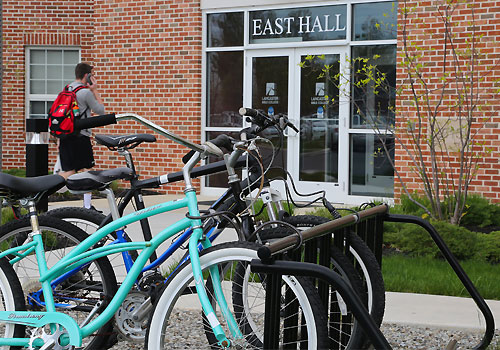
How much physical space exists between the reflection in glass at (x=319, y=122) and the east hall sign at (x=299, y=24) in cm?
36

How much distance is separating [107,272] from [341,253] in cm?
118

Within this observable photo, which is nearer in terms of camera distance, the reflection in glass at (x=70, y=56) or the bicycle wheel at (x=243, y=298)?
the bicycle wheel at (x=243, y=298)

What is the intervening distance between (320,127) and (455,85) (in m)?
2.32

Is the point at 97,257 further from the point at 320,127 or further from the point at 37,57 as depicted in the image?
the point at 37,57

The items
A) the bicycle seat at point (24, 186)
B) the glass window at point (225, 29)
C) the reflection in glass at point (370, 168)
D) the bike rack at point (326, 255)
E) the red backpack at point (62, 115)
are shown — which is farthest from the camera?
the glass window at point (225, 29)

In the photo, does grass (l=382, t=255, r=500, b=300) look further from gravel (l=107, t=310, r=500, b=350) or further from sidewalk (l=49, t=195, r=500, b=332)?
gravel (l=107, t=310, r=500, b=350)

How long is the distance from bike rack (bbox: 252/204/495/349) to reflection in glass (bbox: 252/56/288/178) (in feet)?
25.7

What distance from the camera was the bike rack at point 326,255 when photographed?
2.79 m

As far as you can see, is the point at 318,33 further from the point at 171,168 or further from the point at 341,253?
the point at 341,253

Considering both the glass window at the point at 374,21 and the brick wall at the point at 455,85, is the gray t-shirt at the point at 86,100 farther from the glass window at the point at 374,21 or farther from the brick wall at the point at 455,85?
the glass window at the point at 374,21

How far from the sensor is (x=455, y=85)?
1042cm

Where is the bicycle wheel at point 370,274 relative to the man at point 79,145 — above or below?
below

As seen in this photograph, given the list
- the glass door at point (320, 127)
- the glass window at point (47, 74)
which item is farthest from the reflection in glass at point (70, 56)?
the glass door at point (320, 127)

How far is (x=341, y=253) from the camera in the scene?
3.80 metres
